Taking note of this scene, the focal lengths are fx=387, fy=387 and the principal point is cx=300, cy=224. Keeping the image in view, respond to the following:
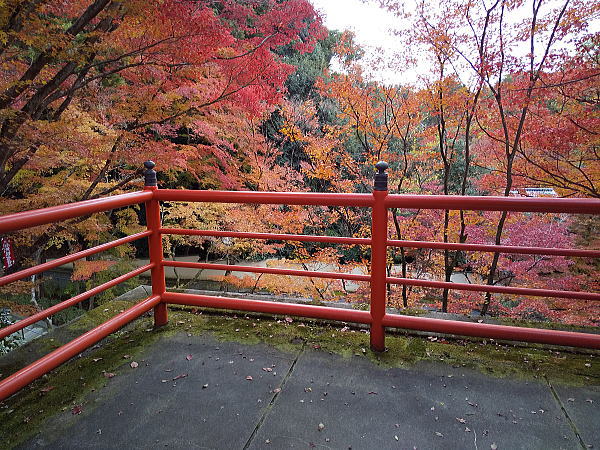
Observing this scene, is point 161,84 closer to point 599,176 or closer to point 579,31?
point 579,31

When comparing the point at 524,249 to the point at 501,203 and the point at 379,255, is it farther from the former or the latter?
the point at 379,255

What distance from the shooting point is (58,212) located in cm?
206

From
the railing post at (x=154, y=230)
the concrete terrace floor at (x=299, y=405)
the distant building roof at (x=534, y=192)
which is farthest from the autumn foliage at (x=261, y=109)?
the concrete terrace floor at (x=299, y=405)

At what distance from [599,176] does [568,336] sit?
5.18 m

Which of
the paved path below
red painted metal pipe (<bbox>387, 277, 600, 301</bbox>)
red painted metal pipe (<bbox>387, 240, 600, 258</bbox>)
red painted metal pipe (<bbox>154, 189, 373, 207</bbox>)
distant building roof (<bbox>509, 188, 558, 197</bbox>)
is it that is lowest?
the paved path below

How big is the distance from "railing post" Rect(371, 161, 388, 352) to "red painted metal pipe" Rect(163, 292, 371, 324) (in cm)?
9

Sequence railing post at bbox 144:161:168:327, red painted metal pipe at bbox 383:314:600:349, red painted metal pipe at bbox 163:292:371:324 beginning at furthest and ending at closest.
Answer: railing post at bbox 144:161:168:327 < red painted metal pipe at bbox 163:292:371:324 < red painted metal pipe at bbox 383:314:600:349

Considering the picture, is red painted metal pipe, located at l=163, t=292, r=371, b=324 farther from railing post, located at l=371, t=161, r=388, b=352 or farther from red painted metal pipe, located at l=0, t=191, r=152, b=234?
red painted metal pipe, located at l=0, t=191, r=152, b=234

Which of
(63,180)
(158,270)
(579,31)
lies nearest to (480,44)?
(579,31)

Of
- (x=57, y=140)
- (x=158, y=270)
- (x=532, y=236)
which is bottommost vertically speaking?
(x=532, y=236)

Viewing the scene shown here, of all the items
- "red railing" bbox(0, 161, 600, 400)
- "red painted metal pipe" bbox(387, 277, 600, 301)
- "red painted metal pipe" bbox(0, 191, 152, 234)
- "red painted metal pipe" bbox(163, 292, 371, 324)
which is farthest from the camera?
"red painted metal pipe" bbox(163, 292, 371, 324)

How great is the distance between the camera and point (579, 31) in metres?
5.44

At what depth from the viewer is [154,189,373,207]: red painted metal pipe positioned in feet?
8.36

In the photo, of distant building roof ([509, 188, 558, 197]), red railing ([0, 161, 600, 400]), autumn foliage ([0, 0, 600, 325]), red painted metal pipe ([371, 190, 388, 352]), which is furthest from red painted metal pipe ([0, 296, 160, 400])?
distant building roof ([509, 188, 558, 197])
